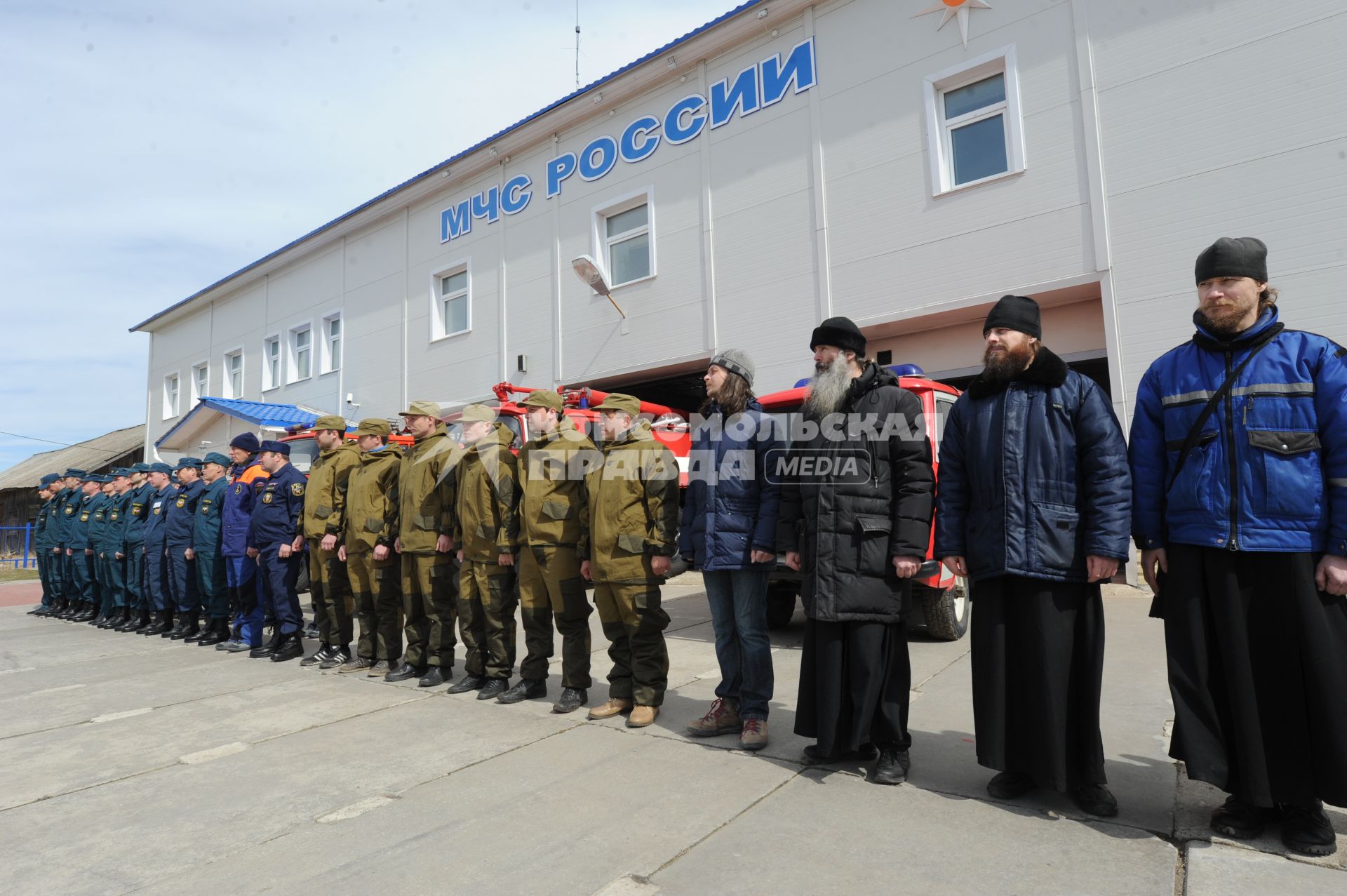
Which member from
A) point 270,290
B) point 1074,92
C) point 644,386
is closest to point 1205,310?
point 1074,92

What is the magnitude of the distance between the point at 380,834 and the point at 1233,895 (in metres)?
2.97

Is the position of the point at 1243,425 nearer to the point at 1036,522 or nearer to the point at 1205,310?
the point at 1205,310

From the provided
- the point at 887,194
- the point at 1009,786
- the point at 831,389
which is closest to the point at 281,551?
the point at 831,389

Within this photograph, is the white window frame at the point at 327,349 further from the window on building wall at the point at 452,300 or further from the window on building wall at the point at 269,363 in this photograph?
the window on building wall at the point at 452,300

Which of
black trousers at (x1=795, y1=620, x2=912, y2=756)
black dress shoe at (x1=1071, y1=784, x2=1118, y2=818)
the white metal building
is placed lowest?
black dress shoe at (x1=1071, y1=784, x2=1118, y2=818)

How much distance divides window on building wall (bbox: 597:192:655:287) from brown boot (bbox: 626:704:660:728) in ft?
30.5

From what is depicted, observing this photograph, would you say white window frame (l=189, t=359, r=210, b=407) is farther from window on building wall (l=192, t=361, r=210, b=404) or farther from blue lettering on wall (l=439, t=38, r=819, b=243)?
blue lettering on wall (l=439, t=38, r=819, b=243)

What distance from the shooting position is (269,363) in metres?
21.7

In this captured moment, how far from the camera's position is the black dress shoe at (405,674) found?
5.86m

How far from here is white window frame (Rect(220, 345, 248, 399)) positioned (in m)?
22.4

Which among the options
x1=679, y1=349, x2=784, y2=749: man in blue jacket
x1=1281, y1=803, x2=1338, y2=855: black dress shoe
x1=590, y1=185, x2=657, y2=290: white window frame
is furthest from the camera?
x1=590, y1=185, x2=657, y2=290: white window frame

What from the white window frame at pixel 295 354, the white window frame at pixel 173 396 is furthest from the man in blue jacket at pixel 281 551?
the white window frame at pixel 173 396

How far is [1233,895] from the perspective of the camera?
2.34m

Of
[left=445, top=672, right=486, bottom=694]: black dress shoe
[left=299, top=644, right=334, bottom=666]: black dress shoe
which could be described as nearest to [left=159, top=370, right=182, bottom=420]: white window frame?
[left=299, top=644, right=334, bottom=666]: black dress shoe
